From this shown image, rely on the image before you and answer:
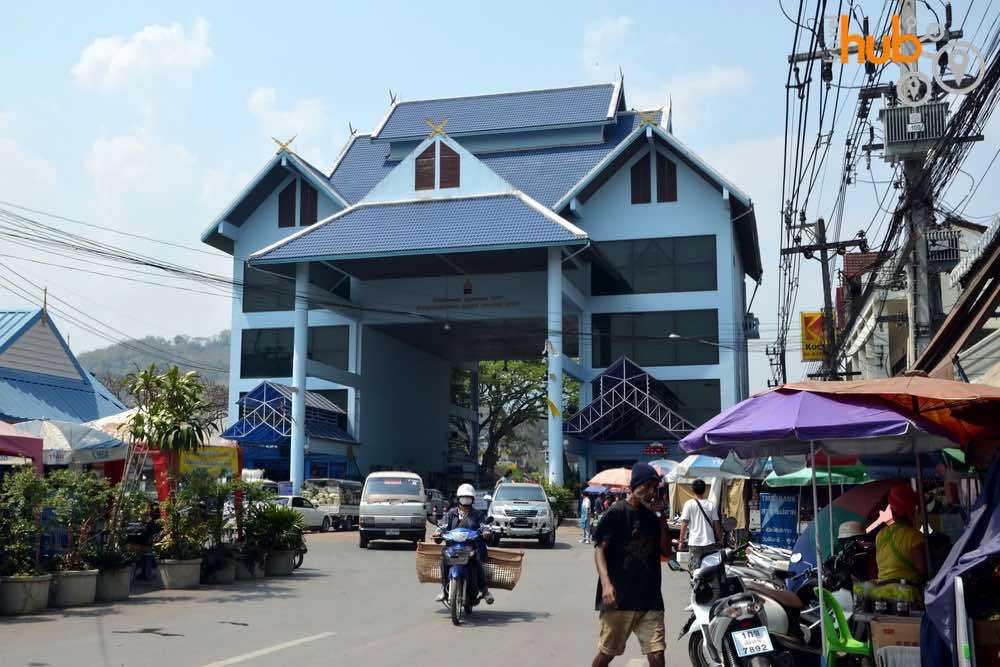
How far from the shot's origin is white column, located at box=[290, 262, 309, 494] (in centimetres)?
4119

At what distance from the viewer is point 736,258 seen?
155ft

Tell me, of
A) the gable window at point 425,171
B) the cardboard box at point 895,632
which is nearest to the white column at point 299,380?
the gable window at point 425,171

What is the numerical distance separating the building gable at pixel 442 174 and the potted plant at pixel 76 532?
29.5 m

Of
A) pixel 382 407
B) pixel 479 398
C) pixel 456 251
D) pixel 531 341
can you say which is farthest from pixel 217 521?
pixel 479 398

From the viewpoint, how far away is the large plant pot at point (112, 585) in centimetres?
1499

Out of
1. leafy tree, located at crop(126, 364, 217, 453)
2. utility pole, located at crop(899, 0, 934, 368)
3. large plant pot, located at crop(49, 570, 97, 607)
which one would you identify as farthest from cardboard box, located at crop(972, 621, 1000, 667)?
leafy tree, located at crop(126, 364, 217, 453)

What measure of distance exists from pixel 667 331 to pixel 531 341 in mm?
11647

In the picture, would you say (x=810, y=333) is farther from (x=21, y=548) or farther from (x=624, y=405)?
(x=21, y=548)

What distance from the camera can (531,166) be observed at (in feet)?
161

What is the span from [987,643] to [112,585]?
12529 mm

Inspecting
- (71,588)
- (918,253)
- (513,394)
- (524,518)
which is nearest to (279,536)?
(71,588)

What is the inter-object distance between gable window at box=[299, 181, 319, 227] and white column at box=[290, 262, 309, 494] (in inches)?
242

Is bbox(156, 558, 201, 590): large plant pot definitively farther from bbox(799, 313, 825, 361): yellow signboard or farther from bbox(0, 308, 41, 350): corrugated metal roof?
bbox(799, 313, 825, 361): yellow signboard

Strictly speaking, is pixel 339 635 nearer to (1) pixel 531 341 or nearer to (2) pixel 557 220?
(2) pixel 557 220
